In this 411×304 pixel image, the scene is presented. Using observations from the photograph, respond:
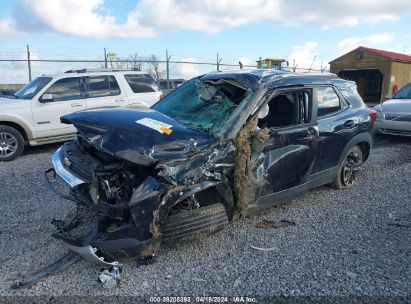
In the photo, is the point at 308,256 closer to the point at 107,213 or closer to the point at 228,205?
the point at 228,205

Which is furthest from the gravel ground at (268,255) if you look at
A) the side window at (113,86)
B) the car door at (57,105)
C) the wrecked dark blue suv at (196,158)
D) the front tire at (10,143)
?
the side window at (113,86)

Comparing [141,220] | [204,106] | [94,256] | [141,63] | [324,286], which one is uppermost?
[141,63]

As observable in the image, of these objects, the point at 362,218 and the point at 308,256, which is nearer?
the point at 308,256

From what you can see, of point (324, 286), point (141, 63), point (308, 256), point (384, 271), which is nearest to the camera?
point (324, 286)

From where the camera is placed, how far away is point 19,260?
3514 mm

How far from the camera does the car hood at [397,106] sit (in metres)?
8.50

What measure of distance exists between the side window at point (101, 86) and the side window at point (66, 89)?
0.81 feet

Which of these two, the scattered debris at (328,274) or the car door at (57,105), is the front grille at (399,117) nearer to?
the scattered debris at (328,274)

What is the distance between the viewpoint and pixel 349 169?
5.61 m

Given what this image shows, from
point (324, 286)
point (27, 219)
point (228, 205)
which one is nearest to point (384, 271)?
point (324, 286)

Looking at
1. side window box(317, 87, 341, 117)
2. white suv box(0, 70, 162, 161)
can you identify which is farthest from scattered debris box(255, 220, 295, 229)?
white suv box(0, 70, 162, 161)

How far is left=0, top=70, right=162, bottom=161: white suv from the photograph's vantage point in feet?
25.1

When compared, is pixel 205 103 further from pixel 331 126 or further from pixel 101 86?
pixel 101 86

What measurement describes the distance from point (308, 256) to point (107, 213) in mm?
2025
